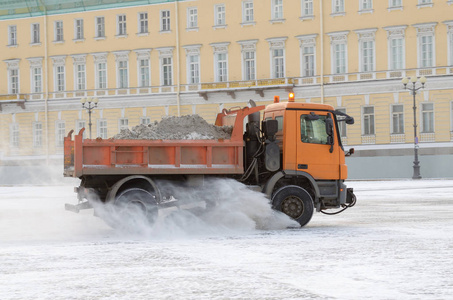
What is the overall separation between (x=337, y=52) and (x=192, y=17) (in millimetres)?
10287

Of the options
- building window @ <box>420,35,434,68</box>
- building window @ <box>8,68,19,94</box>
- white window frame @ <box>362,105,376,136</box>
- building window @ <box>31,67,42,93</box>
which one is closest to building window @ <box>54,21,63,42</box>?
building window @ <box>31,67,42,93</box>

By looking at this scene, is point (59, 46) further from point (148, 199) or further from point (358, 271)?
point (358, 271)

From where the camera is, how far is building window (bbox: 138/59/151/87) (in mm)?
53375

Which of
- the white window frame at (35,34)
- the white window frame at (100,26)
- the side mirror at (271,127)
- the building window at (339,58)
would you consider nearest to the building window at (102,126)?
the white window frame at (100,26)

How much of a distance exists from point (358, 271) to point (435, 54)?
37.9 m

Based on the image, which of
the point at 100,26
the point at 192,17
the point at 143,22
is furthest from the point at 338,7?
the point at 100,26

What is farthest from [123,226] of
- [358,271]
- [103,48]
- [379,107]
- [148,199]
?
[103,48]

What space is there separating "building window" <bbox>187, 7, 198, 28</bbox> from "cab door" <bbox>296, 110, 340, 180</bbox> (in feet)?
122

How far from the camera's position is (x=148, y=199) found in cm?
1450

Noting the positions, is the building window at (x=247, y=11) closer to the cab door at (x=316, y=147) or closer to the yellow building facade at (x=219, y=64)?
the yellow building facade at (x=219, y=64)

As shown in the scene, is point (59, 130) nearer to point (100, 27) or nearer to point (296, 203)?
point (100, 27)

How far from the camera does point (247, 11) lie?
166ft

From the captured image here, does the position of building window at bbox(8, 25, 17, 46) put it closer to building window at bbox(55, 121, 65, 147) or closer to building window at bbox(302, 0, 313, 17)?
building window at bbox(55, 121, 65, 147)

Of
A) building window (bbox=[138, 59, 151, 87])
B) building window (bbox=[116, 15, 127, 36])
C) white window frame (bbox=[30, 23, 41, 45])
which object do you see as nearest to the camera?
building window (bbox=[138, 59, 151, 87])
